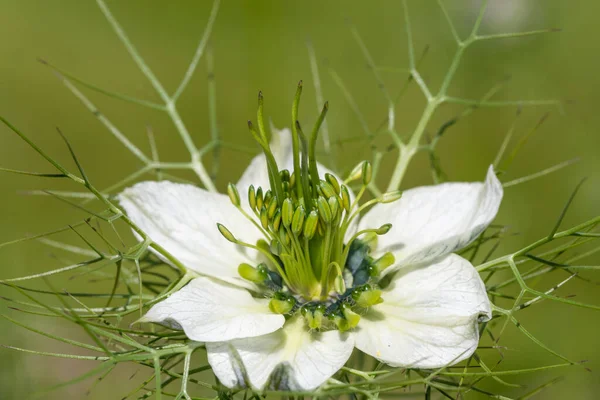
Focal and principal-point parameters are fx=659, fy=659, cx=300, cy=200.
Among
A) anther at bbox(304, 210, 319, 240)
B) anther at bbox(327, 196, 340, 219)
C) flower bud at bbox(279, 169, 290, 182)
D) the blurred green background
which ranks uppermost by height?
flower bud at bbox(279, 169, 290, 182)

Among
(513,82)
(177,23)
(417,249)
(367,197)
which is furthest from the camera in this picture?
(177,23)

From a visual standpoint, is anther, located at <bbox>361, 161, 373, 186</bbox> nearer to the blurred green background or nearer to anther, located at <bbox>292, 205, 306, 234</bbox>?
anther, located at <bbox>292, 205, 306, 234</bbox>

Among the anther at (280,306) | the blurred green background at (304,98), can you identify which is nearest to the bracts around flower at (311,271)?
the anther at (280,306)

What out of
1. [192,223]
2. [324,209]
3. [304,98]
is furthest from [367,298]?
[304,98]

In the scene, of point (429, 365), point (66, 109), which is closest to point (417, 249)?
point (429, 365)

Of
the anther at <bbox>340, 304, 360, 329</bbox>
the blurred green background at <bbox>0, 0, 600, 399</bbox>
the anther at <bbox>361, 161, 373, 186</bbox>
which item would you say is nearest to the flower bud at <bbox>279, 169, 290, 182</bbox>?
the anther at <bbox>361, 161, 373, 186</bbox>

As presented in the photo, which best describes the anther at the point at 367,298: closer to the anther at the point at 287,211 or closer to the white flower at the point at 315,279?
the white flower at the point at 315,279

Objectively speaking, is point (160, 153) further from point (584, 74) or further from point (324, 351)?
point (324, 351)

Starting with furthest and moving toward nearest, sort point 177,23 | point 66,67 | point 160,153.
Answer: point 177,23 < point 66,67 < point 160,153
